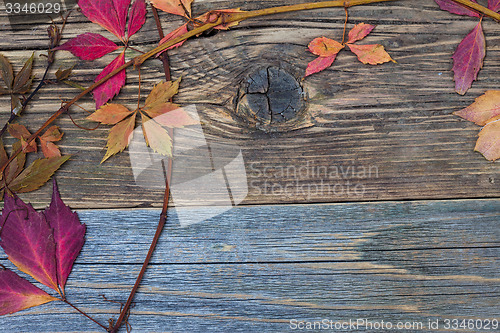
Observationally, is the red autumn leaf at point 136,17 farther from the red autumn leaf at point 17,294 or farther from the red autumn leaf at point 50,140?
the red autumn leaf at point 17,294

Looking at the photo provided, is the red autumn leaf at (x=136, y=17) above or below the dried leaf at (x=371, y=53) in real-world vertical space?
above

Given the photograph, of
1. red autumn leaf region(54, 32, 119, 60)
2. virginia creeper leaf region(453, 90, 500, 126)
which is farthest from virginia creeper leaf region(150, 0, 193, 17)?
virginia creeper leaf region(453, 90, 500, 126)

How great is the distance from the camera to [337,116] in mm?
863

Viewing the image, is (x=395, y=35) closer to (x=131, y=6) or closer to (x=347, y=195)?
(x=347, y=195)

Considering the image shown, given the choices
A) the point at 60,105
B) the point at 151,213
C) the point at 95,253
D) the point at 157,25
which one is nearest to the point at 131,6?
the point at 157,25

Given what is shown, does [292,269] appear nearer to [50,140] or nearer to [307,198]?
[307,198]

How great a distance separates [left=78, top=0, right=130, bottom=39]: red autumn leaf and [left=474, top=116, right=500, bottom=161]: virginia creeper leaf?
1003 millimetres

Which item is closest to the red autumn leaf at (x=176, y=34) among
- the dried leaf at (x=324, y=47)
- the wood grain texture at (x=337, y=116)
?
the wood grain texture at (x=337, y=116)

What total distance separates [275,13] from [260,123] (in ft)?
1.00

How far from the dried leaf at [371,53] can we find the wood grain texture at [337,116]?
0.02 meters

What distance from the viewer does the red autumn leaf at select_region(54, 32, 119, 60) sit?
34.3 inches

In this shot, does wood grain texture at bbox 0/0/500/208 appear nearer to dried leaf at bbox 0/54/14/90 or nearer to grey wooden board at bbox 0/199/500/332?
grey wooden board at bbox 0/199/500/332

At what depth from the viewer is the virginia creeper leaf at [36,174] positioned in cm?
85

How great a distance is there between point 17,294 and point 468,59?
1349 millimetres
